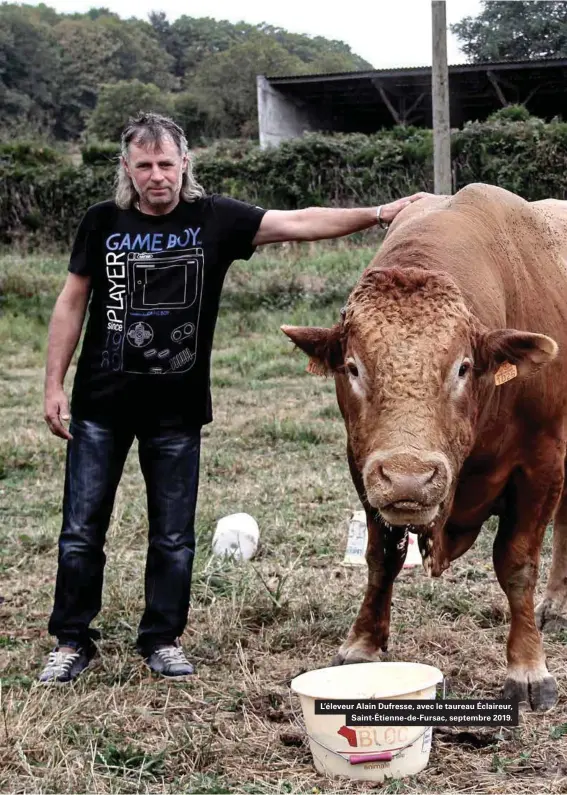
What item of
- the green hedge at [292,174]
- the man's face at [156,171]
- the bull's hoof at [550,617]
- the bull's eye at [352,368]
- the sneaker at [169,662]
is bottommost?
the bull's hoof at [550,617]

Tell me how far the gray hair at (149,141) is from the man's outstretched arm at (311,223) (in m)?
0.33

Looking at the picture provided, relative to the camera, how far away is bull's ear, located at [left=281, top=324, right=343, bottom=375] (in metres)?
3.74

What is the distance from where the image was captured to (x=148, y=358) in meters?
4.27

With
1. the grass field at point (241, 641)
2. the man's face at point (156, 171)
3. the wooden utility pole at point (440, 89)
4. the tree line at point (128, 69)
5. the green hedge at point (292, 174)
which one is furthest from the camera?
the tree line at point (128, 69)

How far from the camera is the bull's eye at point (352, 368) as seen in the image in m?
3.49

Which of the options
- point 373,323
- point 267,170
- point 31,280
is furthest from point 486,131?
point 373,323

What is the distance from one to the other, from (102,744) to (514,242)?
2.65 metres

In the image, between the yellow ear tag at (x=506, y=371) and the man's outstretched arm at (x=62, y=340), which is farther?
the man's outstretched arm at (x=62, y=340)

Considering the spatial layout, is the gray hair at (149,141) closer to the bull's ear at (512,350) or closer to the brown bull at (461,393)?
the brown bull at (461,393)

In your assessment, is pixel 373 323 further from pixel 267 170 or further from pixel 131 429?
pixel 267 170

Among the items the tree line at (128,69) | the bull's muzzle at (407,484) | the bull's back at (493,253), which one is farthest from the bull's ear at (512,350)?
the tree line at (128,69)

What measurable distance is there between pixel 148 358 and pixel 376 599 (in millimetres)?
1442

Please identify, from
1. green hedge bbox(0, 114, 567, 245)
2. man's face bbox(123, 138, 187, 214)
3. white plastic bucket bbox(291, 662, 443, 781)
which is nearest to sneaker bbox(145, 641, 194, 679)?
white plastic bucket bbox(291, 662, 443, 781)

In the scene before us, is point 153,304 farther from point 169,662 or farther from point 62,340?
point 169,662
